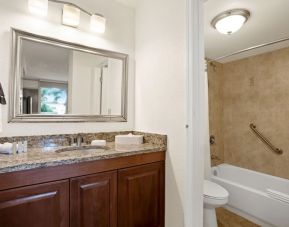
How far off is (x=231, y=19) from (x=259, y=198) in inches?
74.6

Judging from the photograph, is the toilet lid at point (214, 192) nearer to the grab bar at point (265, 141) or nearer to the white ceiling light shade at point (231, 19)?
the grab bar at point (265, 141)

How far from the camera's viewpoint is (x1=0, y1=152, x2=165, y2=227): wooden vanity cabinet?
3.19 feet

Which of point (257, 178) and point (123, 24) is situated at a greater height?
point (123, 24)

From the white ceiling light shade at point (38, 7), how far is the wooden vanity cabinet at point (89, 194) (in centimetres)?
120

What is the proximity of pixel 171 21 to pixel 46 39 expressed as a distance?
104 centimetres

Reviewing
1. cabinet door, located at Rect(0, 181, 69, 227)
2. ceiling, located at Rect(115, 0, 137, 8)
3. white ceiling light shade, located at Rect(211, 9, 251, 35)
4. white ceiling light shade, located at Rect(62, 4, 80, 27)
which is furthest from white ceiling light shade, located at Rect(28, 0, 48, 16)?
white ceiling light shade, located at Rect(211, 9, 251, 35)

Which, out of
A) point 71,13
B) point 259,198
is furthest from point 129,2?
point 259,198

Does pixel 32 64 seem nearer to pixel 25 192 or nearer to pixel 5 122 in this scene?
pixel 5 122

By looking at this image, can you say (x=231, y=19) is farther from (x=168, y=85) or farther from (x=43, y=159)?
(x=43, y=159)

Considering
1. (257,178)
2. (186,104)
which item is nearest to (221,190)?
(186,104)

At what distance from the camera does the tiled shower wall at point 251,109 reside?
8.33 feet

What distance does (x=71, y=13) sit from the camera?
1536mm

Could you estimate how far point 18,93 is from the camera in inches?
54.7

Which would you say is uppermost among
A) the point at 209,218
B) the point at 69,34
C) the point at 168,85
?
the point at 69,34
